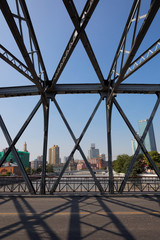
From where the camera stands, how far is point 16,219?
20.2 ft

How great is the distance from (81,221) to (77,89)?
9.61 meters

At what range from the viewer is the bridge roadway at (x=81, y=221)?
192 inches

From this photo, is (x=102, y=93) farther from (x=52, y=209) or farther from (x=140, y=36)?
(x=52, y=209)

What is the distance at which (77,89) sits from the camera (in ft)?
40.9

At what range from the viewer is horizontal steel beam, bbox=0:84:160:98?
1212 centimetres

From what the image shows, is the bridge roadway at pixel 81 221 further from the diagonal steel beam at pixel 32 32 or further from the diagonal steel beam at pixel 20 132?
the diagonal steel beam at pixel 32 32

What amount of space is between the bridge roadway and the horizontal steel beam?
843cm

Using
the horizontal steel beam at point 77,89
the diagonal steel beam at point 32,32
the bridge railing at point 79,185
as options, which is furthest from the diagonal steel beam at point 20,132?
the bridge railing at point 79,185

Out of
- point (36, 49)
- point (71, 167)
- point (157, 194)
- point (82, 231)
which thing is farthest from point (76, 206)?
point (71, 167)

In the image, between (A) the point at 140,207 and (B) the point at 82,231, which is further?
(A) the point at 140,207

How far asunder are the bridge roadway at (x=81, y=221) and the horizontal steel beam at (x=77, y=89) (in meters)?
8.43

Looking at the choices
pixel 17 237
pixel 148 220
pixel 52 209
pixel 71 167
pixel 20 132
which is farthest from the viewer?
pixel 71 167

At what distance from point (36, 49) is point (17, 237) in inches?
407

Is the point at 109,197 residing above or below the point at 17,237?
below
